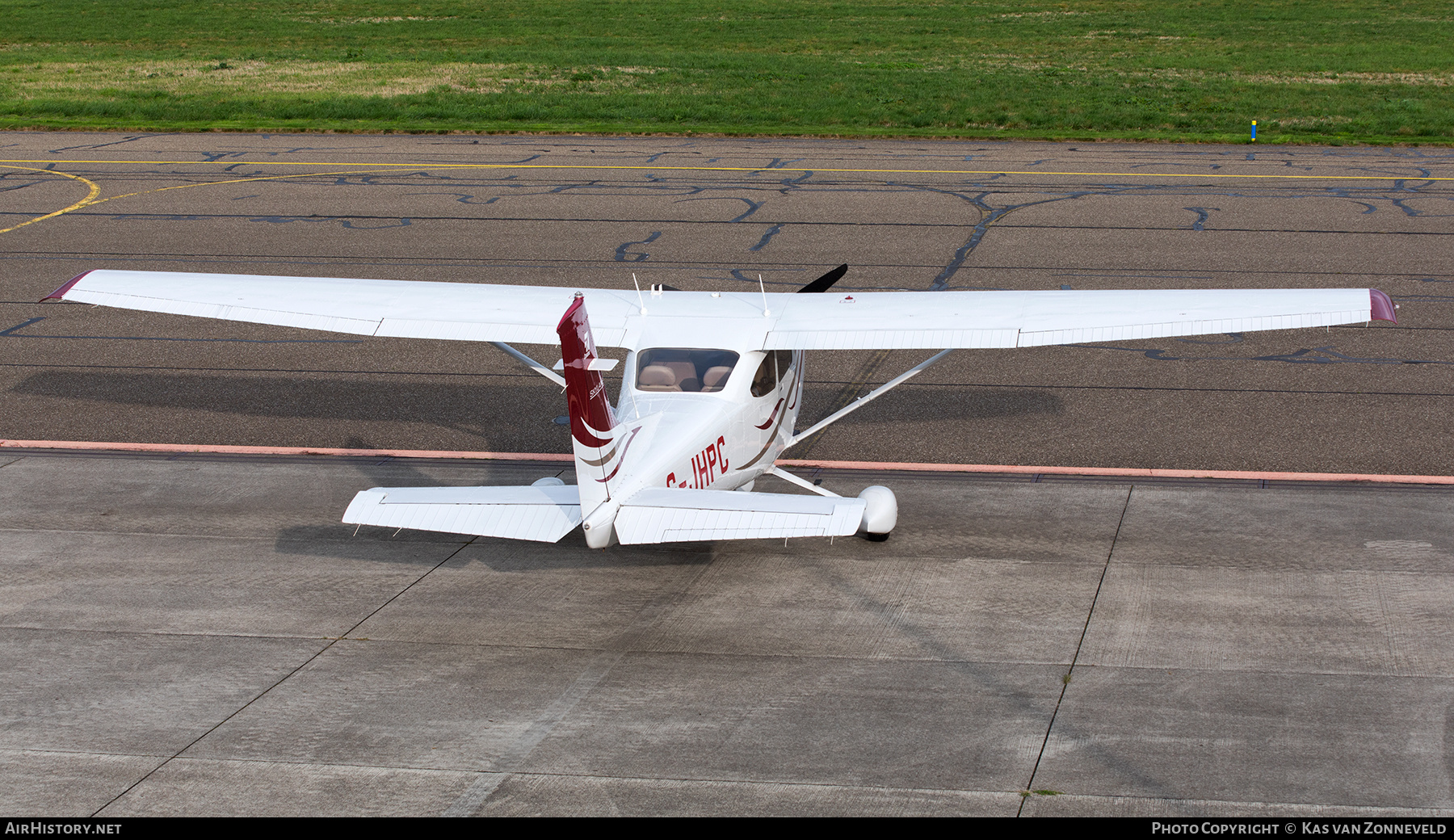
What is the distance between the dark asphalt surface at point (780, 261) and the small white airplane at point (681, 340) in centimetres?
251

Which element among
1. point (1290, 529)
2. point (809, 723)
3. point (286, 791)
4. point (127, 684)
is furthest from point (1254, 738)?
point (127, 684)

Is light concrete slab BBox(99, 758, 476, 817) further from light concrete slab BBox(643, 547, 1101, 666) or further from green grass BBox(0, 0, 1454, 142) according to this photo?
green grass BBox(0, 0, 1454, 142)

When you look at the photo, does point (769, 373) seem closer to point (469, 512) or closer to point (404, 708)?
point (469, 512)

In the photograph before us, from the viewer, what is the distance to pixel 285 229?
26.8 metres

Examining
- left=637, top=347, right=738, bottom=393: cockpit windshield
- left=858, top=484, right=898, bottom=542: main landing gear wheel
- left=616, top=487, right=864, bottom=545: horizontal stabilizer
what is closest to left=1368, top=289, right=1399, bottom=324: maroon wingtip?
left=858, top=484, right=898, bottom=542: main landing gear wheel

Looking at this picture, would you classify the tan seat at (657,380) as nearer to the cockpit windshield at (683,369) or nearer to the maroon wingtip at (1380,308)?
the cockpit windshield at (683,369)

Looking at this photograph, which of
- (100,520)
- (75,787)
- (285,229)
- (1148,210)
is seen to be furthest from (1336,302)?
(285,229)

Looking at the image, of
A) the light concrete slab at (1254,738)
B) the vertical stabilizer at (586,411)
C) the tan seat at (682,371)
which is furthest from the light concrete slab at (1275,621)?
the tan seat at (682,371)

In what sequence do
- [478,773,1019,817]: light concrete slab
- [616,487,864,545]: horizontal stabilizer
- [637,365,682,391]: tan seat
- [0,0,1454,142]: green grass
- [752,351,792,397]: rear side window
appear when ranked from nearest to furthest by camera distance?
1. [478,773,1019,817]: light concrete slab
2. [616,487,864,545]: horizontal stabilizer
3. [637,365,682,391]: tan seat
4. [752,351,792,397]: rear side window
5. [0,0,1454,142]: green grass

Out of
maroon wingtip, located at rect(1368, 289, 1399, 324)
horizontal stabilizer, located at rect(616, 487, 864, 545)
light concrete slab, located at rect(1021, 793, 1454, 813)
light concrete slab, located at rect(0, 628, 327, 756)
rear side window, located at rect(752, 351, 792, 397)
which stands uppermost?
maroon wingtip, located at rect(1368, 289, 1399, 324)

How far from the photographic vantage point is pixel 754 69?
51.6 m

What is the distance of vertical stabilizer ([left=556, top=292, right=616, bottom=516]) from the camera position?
9422 millimetres

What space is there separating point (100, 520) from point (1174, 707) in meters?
10.5

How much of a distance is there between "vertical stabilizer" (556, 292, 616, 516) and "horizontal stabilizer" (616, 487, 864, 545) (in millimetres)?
306
